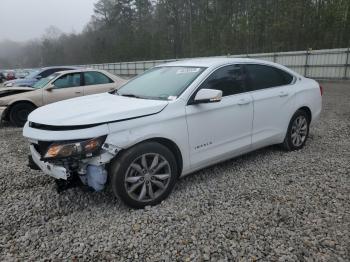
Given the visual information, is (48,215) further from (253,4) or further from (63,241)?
(253,4)

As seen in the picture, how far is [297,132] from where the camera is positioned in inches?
207

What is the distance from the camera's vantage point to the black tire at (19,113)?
8.24 meters

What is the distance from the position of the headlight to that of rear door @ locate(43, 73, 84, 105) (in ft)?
19.2

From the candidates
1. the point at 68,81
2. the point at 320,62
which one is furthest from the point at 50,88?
the point at 320,62

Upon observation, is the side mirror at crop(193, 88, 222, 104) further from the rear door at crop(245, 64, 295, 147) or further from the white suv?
the rear door at crop(245, 64, 295, 147)

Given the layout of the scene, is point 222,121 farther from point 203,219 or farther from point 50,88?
point 50,88

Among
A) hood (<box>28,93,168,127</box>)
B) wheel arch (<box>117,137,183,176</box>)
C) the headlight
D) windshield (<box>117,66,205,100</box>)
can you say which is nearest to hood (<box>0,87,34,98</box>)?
windshield (<box>117,66,205,100</box>)

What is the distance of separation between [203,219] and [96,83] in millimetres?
6539

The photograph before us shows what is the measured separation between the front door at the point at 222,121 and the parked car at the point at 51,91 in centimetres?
527

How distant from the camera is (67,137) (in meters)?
3.08

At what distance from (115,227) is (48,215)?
32.1 inches

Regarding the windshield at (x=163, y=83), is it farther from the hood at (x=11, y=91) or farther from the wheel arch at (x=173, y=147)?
the hood at (x=11, y=91)

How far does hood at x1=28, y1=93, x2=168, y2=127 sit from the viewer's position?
10.4 feet

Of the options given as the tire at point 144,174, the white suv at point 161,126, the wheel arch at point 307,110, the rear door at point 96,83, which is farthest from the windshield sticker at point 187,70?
the rear door at point 96,83
